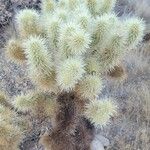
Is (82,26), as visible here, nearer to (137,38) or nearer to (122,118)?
(137,38)

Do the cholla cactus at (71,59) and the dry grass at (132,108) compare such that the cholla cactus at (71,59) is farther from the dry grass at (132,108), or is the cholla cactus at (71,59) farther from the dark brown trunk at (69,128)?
the dry grass at (132,108)

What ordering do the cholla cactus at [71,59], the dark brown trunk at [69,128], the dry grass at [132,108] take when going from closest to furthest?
the cholla cactus at [71,59]
the dark brown trunk at [69,128]
the dry grass at [132,108]

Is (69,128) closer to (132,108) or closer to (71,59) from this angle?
(71,59)

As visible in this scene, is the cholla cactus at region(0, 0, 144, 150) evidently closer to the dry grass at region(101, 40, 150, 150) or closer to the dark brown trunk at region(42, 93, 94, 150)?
the dark brown trunk at region(42, 93, 94, 150)

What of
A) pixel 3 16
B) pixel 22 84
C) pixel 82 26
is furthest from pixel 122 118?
pixel 3 16

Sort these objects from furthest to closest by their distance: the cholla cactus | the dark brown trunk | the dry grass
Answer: the dry grass → the dark brown trunk → the cholla cactus

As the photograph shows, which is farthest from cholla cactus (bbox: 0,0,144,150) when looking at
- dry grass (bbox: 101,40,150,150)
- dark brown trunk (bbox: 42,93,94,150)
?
dry grass (bbox: 101,40,150,150)

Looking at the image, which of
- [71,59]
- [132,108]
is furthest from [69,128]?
[132,108]

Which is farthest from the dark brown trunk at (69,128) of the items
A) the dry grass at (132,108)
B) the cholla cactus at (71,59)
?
the dry grass at (132,108)
